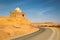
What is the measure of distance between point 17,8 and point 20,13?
361 cm

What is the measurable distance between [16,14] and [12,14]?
2.60 m

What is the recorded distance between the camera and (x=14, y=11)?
8725 centimetres

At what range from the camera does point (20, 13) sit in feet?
284

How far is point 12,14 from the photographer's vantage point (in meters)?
88.1

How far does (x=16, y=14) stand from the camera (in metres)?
87.1

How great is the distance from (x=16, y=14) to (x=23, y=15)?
4.05 metres

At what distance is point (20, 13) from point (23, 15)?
2.08 m

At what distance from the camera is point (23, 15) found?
285 ft

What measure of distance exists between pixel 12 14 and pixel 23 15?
257 inches

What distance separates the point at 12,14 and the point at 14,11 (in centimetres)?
225

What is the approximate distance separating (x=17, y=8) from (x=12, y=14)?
4.54m

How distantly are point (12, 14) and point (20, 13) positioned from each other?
5.02 meters

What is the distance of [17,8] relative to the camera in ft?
287
